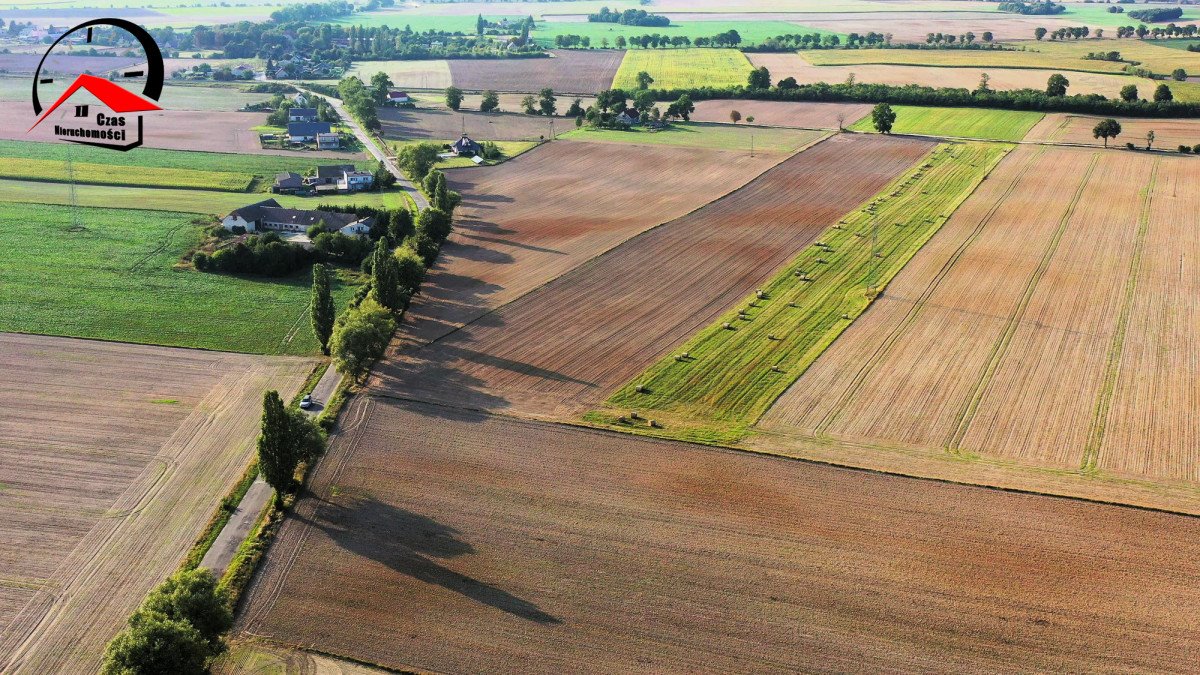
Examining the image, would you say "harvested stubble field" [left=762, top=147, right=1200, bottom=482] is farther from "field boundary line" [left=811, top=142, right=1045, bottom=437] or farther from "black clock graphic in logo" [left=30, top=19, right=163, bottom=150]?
"black clock graphic in logo" [left=30, top=19, right=163, bottom=150]

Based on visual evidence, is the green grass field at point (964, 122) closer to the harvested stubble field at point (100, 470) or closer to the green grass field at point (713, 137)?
the green grass field at point (713, 137)

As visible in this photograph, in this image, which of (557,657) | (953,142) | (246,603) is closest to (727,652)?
(557,657)

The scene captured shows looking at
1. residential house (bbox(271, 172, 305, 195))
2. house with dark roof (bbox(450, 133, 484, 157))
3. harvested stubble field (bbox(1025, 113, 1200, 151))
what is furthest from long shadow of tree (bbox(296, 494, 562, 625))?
harvested stubble field (bbox(1025, 113, 1200, 151))

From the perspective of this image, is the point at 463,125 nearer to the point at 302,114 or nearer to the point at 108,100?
the point at 302,114

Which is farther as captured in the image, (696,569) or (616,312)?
(616,312)

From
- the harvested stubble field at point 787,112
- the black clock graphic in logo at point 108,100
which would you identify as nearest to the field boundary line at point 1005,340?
the harvested stubble field at point 787,112

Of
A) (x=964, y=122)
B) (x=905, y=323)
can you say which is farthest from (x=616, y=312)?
(x=964, y=122)
